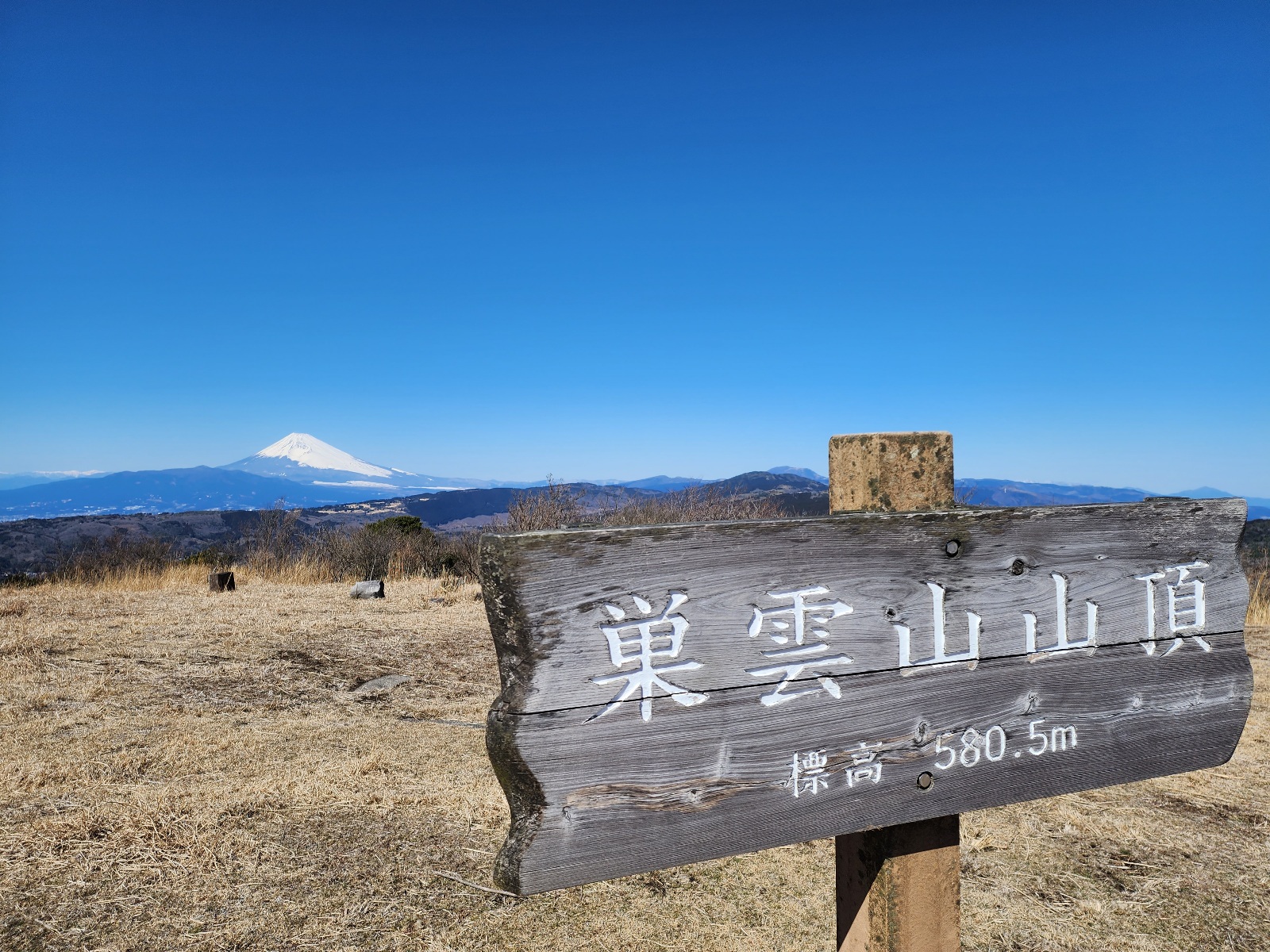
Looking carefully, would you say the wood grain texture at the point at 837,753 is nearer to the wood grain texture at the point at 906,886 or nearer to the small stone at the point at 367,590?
the wood grain texture at the point at 906,886

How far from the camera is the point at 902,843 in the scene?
1618 mm

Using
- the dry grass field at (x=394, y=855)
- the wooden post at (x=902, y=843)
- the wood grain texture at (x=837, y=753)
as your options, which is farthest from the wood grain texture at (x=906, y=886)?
the dry grass field at (x=394, y=855)

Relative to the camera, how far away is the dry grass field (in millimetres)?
2684

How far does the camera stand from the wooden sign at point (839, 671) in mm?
1259

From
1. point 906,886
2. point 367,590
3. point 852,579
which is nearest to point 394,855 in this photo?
point 906,886

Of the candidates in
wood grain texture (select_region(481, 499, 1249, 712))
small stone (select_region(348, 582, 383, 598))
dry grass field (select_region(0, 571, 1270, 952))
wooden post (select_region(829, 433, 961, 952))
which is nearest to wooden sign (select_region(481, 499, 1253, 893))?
wood grain texture (select_region(481, 499, 1249, 712))

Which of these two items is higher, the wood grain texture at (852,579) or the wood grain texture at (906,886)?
the wood grain texture at (852,579)

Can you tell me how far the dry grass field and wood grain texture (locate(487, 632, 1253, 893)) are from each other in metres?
1.45

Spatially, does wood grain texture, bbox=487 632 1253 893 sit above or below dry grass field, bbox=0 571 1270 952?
above

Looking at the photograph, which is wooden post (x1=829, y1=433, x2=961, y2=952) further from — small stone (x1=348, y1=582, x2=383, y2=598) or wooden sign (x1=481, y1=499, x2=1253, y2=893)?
small stone (x1=348, y1=582, x2=383, y2=598)

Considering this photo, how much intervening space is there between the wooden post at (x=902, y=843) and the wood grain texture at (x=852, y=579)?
0.14m

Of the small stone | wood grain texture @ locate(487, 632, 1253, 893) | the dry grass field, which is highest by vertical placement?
wood grain texture @ locate(487, 632, 1253, 893)

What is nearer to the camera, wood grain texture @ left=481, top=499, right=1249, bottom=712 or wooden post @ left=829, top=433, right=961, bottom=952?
wood grain texture @ left=481, top=499, right=1249, bottom=712

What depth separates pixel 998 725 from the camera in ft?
5.10
